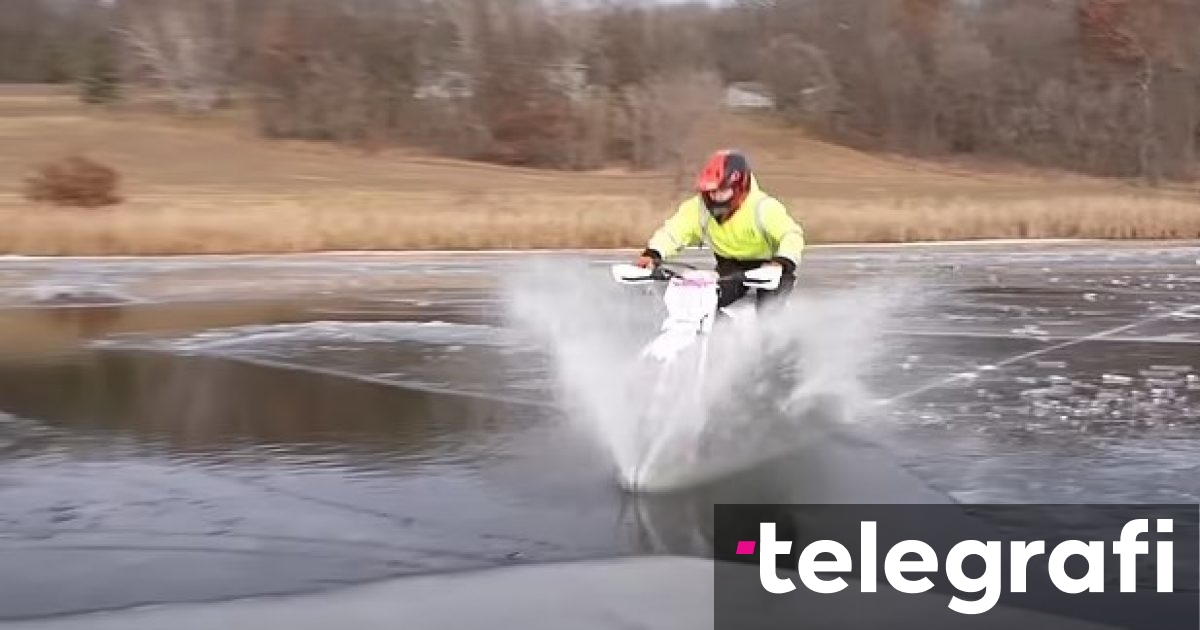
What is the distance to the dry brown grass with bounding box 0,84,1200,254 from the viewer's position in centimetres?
3459

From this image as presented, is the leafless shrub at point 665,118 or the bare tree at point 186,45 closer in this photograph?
the leafless shrub at point 665,118

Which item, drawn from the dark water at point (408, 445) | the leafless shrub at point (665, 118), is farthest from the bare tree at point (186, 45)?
the dark water at point (408, 445)

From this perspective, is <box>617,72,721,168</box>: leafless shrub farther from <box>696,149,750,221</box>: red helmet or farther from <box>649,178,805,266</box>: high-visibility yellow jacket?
<box>696,149,750,221</box>: red helmet

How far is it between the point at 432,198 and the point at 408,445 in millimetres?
40462

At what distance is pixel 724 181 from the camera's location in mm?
9430

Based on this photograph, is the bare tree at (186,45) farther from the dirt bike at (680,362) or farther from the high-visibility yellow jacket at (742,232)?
the dirt bike at (680,362)

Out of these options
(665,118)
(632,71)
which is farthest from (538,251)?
(632,71)

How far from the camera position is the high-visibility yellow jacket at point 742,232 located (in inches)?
380

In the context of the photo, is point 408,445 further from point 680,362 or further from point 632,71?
point 632,71

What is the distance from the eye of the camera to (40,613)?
21.2 feet

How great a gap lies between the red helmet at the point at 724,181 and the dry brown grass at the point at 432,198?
24466 mm

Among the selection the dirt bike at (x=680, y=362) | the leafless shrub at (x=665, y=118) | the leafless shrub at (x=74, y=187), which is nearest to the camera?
the dirt bike at (x=680, y=362)

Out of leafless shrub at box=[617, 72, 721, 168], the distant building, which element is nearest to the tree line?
leafless shrub at box=[617, 72, 721, 168]

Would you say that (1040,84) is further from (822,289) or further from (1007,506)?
(1007,506)
